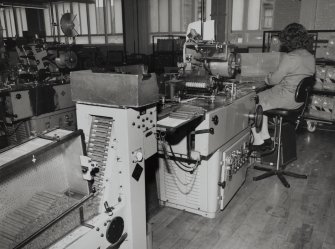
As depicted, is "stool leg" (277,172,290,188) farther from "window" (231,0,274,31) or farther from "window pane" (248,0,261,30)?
"window pane" (248,0,261,30)

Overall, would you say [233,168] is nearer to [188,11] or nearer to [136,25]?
[188,11]

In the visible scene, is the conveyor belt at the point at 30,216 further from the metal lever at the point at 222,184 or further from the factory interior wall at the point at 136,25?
the factory interior wall at the point at 136,25

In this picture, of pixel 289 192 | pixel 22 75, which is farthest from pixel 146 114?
pixel 22 75

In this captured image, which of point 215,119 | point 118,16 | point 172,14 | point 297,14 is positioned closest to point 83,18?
point 118,16

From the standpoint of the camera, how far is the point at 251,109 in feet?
9.50

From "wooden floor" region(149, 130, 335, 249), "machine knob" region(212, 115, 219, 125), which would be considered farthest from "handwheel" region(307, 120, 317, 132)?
"machine knob" region(212, 115, 219, 125)

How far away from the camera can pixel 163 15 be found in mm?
9812

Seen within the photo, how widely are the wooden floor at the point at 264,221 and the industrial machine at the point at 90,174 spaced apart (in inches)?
24.4

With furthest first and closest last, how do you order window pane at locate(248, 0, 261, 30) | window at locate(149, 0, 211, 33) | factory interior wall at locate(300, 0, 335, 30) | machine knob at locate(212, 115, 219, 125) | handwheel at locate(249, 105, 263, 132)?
1. window at locate(149, 0, 211, 33)
2. window pane at locate(248, 0, 261, 30)
3. factory interior wall at locate(300, 0, 335, 30)
4. handwheel at locate(249, 105, 263, 132)
5. machine knob at locate(212, 115, 219, 125)

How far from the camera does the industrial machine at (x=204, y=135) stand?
2.10 metres

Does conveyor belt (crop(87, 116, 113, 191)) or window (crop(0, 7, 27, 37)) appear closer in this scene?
conveyor belt (crop(87, 116, 113, 191))

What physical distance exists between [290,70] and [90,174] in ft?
7.48

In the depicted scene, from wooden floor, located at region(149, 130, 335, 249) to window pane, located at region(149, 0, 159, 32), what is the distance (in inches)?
315

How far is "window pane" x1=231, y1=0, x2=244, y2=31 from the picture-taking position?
25.6ft
